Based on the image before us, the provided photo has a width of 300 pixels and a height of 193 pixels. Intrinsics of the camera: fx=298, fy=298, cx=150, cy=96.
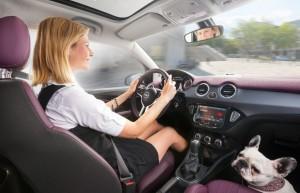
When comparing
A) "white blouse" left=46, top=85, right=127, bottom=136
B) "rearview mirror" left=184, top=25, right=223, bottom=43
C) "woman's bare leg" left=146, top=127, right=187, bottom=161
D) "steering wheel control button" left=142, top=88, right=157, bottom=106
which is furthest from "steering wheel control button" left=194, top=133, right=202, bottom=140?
"white blouse" left=46, top=85, right=127, bottom=136

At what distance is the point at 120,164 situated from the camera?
5.02ft

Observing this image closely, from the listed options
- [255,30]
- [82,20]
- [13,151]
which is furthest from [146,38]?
[13,151]

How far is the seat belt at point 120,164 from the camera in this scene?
1390mm

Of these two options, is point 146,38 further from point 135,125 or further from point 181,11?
point 135,125

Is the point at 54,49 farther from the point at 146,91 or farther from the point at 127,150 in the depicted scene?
the point at 146,91

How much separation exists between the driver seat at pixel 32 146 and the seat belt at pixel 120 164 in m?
0.07

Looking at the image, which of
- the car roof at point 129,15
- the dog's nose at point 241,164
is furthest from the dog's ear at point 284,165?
A: the car roof at point 129,15

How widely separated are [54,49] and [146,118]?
0.57m

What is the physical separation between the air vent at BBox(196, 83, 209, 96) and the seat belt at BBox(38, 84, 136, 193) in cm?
74

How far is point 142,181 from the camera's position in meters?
1.63

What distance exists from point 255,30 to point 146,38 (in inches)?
40.6

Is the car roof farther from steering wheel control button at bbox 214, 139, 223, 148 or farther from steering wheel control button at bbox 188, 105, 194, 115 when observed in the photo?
steering wheel control button at bbox 214, 139, 223, 148

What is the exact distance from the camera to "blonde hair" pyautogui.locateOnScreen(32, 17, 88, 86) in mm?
1422

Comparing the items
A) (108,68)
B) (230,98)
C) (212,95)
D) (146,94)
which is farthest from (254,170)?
(108,68)
